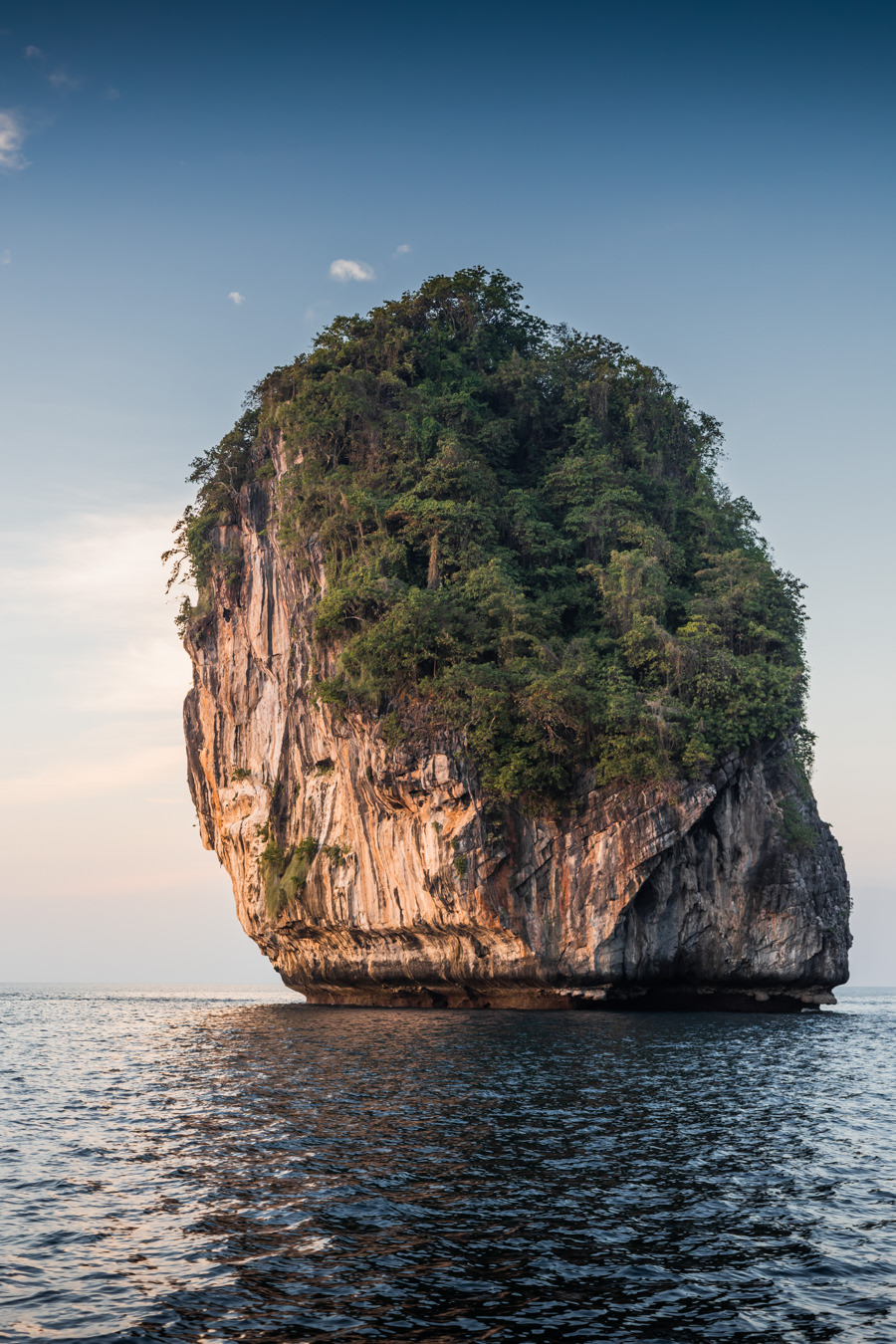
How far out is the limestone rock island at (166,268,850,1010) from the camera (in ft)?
113

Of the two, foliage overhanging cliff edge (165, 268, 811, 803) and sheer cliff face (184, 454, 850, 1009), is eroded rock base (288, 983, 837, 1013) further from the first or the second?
foliage overhanging cliff edge (165, 268, 811, 803)

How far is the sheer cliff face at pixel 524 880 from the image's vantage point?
34188 mm

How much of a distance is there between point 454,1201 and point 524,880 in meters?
24.2

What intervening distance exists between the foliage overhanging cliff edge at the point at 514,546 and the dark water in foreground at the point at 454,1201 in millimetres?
14147

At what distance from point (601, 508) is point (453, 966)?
19287 mm

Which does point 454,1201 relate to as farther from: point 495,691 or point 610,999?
point 610,999

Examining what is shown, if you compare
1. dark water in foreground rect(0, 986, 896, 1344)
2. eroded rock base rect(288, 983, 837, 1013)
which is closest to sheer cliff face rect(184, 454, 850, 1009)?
eroded rock base rect(288, 983, 837, 1013)

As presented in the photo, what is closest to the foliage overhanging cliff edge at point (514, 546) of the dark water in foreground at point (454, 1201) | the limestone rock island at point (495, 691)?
the limestone rock island at point (495, 691)

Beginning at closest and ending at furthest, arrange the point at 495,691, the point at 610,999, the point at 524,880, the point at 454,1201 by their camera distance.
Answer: the point at 454,1201 → the point at 495,691 → the point at 524,880 → the point at 610,999

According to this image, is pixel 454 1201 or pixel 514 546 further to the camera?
pixel 514 546

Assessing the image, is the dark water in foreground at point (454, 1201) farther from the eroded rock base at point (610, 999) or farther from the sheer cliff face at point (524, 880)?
the eroded rock base at point (610, 999)

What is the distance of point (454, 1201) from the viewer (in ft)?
35.5

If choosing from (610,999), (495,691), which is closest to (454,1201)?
(495,691)

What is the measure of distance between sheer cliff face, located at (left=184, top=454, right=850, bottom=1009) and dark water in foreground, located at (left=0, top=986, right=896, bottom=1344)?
12.1 metres
